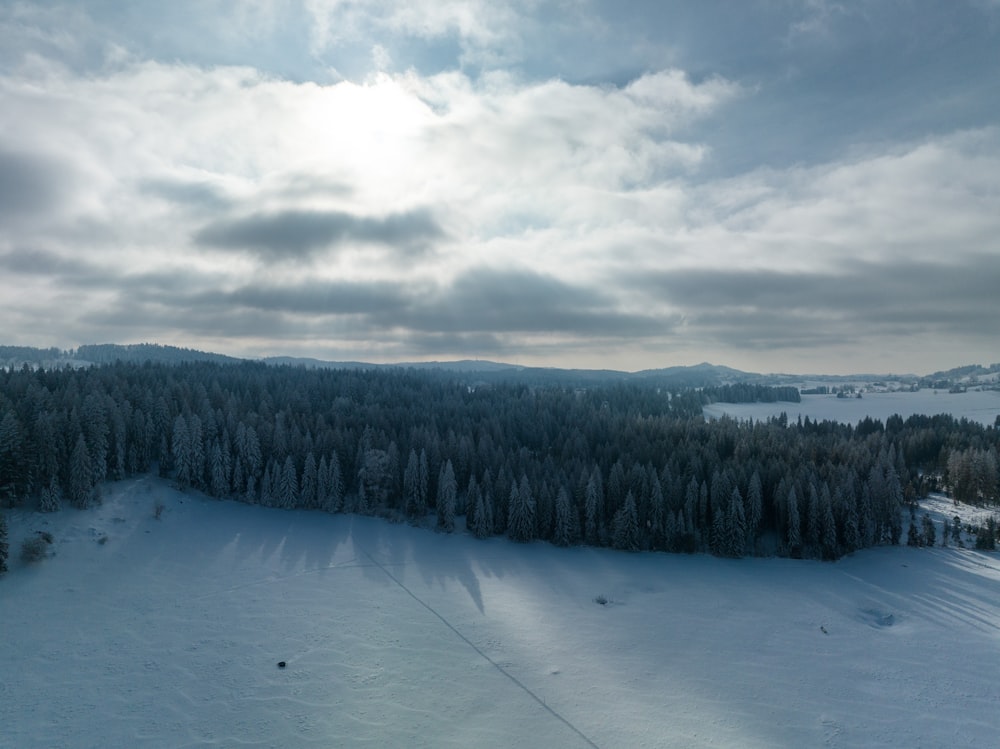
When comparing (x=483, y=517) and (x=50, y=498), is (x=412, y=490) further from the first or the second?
(x=50, y=498)

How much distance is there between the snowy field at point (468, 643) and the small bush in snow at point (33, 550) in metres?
0.89

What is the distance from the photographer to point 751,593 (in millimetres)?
68375

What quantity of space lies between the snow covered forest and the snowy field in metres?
5.34

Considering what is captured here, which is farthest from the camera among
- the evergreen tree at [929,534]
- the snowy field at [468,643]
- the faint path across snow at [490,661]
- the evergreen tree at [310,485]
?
the evergreen tree at [310,485]

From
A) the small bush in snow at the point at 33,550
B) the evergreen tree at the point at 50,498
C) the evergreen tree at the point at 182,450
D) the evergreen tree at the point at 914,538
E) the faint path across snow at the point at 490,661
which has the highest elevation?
the evergreen tree at the point at 182,450

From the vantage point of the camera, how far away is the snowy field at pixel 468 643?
3912 cm

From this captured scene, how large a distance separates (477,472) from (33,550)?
64.1 metres

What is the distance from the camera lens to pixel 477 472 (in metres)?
101

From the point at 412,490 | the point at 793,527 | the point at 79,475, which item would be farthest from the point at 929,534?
the point at 79,475

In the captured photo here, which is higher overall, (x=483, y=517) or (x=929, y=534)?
(x=483, y=517)

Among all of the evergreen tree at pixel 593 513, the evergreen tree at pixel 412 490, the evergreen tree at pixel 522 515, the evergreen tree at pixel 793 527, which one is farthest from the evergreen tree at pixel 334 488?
the evergreen tree at pixel 793 527

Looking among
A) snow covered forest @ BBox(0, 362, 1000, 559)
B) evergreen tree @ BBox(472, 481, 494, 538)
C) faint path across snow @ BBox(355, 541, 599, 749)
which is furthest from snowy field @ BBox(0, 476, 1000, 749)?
snow covered forest @ BBox(0, 362, 1000, 559)

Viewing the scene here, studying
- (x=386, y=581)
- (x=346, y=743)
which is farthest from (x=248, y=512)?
(x=346, y=743)

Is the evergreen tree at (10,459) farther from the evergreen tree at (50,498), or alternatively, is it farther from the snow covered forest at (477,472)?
the evergreen tree at (50,498)
